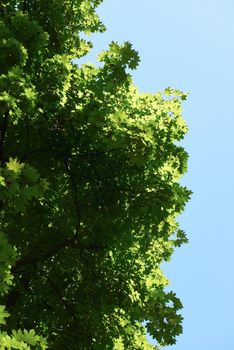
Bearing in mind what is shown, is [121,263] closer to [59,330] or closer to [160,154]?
[59,330]

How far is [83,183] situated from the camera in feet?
35.9

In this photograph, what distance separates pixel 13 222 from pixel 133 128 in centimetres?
443

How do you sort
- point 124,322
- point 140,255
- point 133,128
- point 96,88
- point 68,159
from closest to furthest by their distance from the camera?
point 133,128
point 96,88
point 68,159
point 124,322
point 140,255

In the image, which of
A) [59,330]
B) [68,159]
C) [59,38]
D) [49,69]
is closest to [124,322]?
[59,330]

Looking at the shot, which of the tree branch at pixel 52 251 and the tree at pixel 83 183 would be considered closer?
the tree at pixel 83 183

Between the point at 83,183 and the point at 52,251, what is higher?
the point at 83,183

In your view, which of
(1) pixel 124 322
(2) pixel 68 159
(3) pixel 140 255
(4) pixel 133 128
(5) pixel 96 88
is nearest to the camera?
(4) pixel 133 128

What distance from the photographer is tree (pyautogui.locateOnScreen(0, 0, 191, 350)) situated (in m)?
9.62

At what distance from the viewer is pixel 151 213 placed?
10125 mm

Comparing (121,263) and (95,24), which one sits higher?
(95,24)

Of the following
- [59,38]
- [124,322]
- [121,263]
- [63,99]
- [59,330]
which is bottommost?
[59,330]

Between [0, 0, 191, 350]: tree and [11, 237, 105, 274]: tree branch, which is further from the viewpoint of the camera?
[11, 237, 105, 274]: tree branch

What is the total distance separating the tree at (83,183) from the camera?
9.62 metres

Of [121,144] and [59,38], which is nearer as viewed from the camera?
[121,144]
